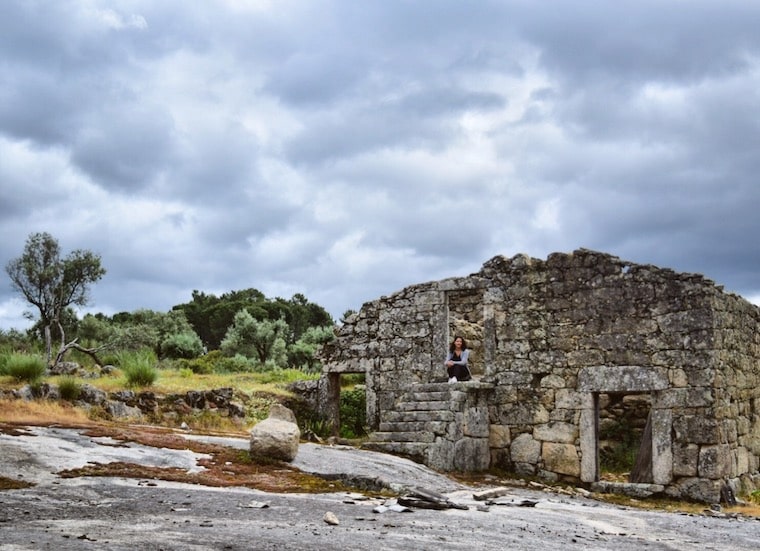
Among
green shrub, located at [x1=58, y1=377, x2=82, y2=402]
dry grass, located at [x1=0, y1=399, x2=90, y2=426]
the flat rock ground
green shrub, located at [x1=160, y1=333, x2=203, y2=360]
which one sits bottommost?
the flat rock ground

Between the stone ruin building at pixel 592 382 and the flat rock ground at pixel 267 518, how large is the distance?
223cm

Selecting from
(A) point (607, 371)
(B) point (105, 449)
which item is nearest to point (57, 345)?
(B) point (105, 449)

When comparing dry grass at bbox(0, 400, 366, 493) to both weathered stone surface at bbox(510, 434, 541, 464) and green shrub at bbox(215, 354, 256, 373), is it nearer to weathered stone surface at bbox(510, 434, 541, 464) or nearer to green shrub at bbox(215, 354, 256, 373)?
weathered stone surface at bbox(510, 434, 541, 464)

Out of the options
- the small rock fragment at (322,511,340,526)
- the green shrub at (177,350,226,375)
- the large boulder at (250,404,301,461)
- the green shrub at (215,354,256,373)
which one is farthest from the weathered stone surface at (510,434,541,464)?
the green shrub at (215,354,256,373)

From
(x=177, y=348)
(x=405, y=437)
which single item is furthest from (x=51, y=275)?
(x=405, y=437)

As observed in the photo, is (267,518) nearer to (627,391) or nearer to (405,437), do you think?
(405,437)

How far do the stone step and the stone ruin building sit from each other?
25 millimetres

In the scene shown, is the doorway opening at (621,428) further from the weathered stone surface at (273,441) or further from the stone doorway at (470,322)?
the weathered stone surface at (273,441)

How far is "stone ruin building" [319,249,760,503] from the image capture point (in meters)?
14.4

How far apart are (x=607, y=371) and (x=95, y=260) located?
23.2 m

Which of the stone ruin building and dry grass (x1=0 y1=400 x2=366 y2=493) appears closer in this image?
Answer: dry grass (x1=0 y1=400 x2=366 y2=493)

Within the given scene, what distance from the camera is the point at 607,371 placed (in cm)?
1526

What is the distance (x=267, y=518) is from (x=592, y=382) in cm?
841

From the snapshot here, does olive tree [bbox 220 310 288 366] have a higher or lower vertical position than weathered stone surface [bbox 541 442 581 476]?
higher
